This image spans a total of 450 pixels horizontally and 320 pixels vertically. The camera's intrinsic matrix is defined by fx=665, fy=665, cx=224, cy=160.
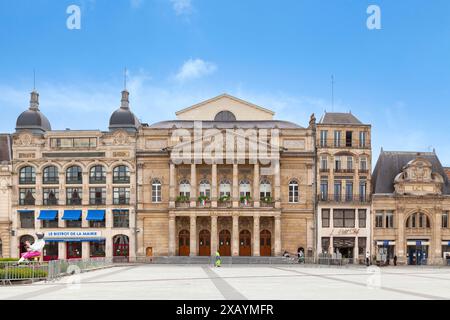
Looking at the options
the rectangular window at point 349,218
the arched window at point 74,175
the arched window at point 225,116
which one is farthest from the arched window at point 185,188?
the rectangular window at point 349,218

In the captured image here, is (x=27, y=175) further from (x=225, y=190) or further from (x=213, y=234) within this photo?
(x=225, y=190)

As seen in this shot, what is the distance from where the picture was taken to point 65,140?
255 ft

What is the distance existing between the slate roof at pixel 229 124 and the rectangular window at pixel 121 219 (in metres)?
10.6

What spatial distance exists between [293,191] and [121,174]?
19991 millimetres

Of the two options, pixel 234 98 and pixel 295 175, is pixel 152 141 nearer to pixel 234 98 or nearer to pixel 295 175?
pixel 234 98

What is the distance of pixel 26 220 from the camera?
253ft

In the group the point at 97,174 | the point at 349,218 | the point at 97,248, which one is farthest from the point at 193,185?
the point at 349,218

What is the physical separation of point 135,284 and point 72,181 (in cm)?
4299

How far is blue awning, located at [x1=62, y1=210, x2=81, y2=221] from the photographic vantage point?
7594 centimetres

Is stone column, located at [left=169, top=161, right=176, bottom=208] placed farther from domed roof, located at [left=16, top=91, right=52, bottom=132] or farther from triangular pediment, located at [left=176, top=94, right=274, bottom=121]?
domed roof, located at [left=16, top=91, right=52, bottom=132]

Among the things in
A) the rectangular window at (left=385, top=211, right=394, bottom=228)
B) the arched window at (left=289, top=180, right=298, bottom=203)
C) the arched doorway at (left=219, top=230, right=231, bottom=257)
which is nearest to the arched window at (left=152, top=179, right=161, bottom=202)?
the arched doorway at (left=219, top=230, right=231, bottom=257)
